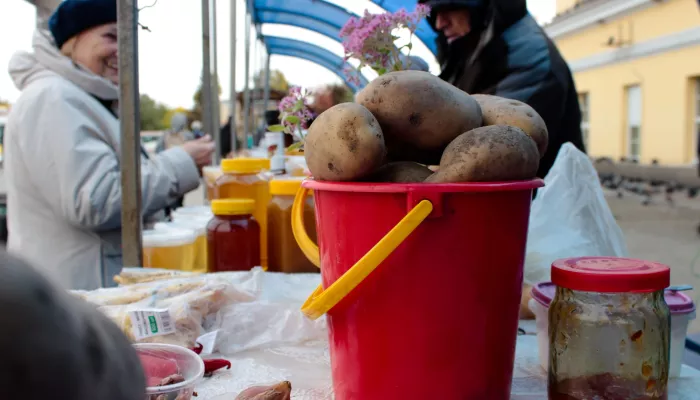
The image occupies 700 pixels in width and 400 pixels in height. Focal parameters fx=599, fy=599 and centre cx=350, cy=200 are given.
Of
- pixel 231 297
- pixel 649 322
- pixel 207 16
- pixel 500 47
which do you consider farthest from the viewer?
pixel 207 16

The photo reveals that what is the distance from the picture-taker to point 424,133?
2.95ft

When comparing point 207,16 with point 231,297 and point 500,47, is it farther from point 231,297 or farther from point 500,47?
point 231,297

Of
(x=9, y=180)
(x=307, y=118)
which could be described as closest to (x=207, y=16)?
(x=9, y=180)

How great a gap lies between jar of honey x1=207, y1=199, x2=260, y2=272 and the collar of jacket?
1.10 meters

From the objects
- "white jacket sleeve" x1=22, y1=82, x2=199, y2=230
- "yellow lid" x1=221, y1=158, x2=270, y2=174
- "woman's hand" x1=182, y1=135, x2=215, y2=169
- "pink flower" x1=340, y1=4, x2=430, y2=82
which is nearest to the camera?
"pink flower" x1=340, y1=4, x2=430, y2=82

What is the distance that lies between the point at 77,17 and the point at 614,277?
2.32 m

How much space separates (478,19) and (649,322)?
7.22ft

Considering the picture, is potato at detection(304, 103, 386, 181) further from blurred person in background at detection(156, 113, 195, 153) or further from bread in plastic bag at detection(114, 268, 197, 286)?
blurred person in background at detection(156, 113, 195, 153)

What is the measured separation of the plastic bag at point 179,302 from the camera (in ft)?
3.65

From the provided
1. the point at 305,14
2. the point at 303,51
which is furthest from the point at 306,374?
the point at 303,51

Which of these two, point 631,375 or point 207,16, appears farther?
point 207,16

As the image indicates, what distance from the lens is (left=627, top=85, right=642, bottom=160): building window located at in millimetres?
15492

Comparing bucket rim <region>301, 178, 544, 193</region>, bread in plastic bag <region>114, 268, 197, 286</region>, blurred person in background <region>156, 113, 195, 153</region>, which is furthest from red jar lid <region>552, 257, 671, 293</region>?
blurred person in background <region>156, 113, 195, 153</region>

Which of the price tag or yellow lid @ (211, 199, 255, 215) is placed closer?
the price tag
